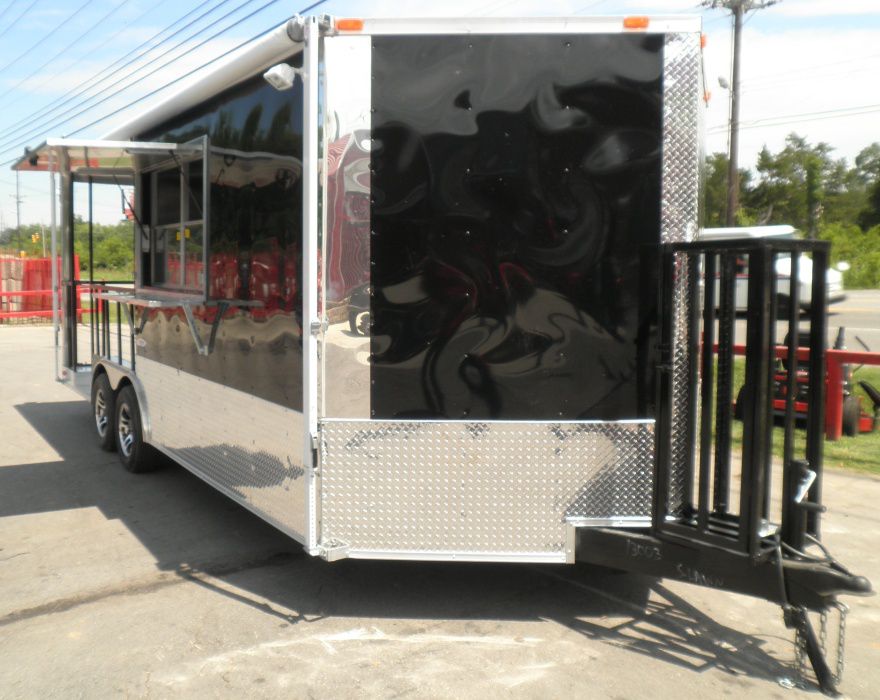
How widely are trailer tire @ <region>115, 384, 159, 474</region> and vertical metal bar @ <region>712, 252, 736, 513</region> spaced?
4.54m

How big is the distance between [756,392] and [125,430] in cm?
549

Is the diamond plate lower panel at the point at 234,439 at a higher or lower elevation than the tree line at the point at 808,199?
lower

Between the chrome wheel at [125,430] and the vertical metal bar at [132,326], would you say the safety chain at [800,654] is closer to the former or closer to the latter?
the vertical metal bar at [132,326]

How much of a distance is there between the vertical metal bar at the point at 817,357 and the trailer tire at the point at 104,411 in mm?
5860

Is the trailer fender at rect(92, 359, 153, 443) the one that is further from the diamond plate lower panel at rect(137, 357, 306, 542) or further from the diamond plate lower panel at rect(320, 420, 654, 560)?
the diamond plate lower panel at rect(320, 420, 654, 560)

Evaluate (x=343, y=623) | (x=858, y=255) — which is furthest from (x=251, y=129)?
(x=858, y=255)

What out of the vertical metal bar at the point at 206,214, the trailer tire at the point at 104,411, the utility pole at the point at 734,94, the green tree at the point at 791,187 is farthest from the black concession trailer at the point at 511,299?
the green tree at the point at 791,187

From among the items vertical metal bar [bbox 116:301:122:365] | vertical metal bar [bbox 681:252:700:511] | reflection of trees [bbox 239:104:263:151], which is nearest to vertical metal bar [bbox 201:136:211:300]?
reflection of trees [bbox 239:104:263:151]

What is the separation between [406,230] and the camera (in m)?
4.10

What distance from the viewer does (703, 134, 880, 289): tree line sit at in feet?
142

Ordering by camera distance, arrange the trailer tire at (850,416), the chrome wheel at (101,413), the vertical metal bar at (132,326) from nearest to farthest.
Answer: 1. the vertical metal bar at (132,326)
2. the chrome wheel at (101,413)
3. the trailer tire at (850,416)

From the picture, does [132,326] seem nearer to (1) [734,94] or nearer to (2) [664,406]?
(2) [664,406]

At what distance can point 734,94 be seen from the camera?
2570 centimetres

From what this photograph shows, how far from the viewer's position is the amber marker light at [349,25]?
4.02 metres
